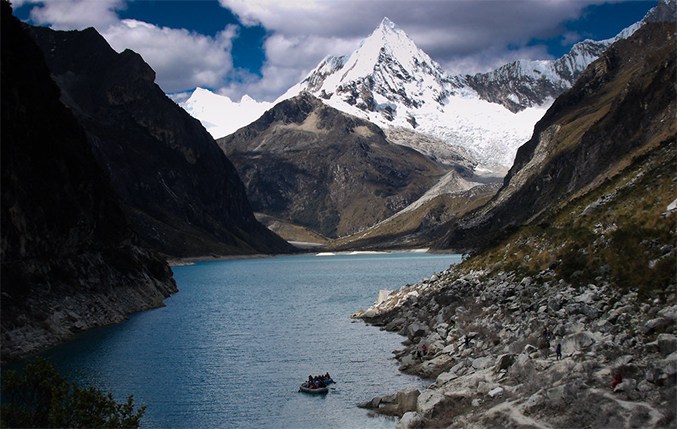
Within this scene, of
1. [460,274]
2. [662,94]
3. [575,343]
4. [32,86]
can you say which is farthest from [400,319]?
[662,94]

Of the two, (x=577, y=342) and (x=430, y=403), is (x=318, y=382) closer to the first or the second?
(x=430, y=403)

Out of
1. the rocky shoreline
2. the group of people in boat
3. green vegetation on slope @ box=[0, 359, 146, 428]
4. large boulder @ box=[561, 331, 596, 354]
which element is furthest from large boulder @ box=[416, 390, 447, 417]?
green vegetation on slope @ box=[0, 359, 146, 428]

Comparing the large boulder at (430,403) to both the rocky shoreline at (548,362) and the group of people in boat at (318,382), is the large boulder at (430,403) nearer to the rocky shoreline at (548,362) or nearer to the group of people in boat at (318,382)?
the rocky shoreline at (548,362)

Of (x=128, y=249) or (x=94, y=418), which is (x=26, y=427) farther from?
(x=128, y=249)

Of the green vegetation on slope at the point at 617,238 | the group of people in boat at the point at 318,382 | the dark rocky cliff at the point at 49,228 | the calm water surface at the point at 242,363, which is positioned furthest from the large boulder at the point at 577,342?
the dark rocky cliff at the point at 49,228

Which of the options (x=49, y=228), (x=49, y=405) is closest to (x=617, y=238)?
(x=49, y=405)

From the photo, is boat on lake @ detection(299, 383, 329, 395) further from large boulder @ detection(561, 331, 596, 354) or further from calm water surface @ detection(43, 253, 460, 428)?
large boulder @ detection(561, 331, 596, 354)
